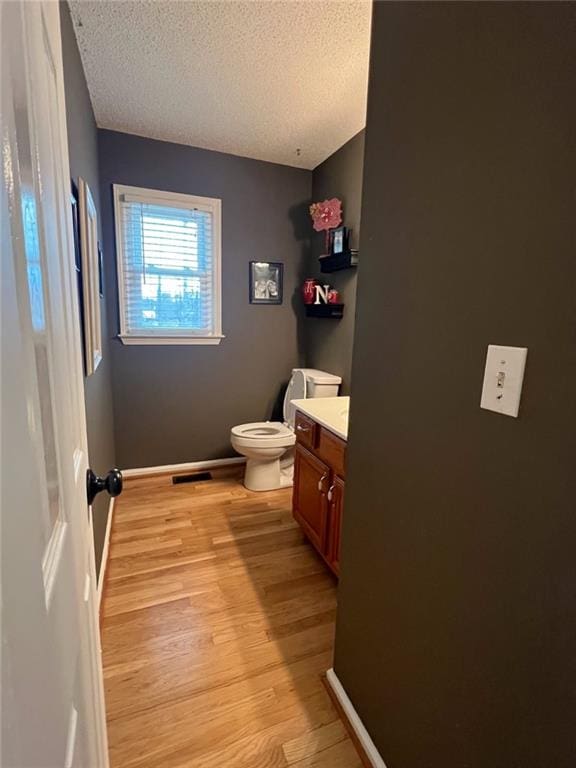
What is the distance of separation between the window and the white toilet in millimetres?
804

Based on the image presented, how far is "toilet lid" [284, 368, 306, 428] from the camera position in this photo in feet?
9.73

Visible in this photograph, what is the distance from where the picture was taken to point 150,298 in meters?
2.85

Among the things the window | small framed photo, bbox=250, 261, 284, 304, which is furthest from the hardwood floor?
small framed photo, bbox=250, 261, 284, 304

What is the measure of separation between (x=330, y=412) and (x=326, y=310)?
1.18 meters

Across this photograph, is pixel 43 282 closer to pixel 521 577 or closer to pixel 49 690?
pixel 49 690

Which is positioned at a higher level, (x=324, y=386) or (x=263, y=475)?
(x=324, y=386)

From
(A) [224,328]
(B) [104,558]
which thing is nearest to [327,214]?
(A) [224,328]

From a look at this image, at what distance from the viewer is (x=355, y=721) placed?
1207 millimetres

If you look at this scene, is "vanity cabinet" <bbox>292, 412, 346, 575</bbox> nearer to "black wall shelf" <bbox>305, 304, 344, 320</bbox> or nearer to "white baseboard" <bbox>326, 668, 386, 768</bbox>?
"white baseboard" <bbox>326, 668, 386, 768</bbox>

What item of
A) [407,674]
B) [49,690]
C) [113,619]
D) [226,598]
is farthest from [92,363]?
[407,674]

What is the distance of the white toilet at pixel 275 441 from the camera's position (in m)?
2.68

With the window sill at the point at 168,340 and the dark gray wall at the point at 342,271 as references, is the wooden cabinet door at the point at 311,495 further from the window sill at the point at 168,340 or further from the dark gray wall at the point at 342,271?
the window sill at the point at 168,340

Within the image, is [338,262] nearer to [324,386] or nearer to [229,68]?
[324,386]

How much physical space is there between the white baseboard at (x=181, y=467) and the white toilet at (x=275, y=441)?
37 cm
